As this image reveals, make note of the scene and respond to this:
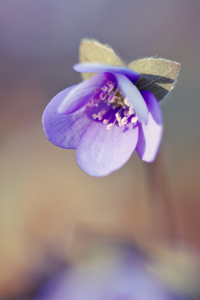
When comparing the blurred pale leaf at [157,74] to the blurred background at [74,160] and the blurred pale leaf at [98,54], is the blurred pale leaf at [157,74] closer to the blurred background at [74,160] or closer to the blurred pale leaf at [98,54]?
the blurred pale leaf at [98,54]

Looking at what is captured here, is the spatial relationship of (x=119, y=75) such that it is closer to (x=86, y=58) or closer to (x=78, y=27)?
(x=86, y=58)

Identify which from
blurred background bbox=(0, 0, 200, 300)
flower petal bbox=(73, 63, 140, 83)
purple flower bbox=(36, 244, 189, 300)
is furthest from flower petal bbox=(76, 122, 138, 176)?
purple flower bbox=(36, 244, 189, 300)

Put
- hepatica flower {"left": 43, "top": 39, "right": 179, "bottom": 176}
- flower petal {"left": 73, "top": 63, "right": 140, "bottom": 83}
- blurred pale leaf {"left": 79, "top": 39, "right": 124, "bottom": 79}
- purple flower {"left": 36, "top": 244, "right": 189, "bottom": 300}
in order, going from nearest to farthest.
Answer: flower petal {"left": 73, "top": 63, "right": 140, "bottom": 83}, hepatica flower {"left": 43, "top": 39, "right": 179, "bottom": 176}, blurred pale leaf {"left": 79, "top": 39, "right": 124, "bottom": 79}, purple flower {"left": 36, "top": 244, "right": 189, "bottom": 300}

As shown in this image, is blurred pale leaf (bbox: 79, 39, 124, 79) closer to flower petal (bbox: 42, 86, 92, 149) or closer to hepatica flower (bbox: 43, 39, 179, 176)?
hepatica flower (bbox: 43, 39, 179, 176)

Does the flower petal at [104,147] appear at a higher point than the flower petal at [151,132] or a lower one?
lower

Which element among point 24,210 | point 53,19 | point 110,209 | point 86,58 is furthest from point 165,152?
point 53,19

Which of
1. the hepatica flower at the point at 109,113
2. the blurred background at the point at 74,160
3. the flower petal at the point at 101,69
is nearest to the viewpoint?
the flower petal at the point at 101,69

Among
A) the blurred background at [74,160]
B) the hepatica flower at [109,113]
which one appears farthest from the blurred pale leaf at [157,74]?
the blurred background at [74,160]

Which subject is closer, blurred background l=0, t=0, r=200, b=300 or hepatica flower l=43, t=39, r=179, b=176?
hepatica flower l=43, t=39, r=179, b=176

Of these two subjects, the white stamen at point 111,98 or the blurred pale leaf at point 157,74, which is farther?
the white stamen at point 111,98
